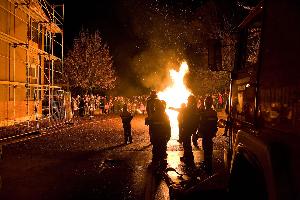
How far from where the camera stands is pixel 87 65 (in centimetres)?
4300

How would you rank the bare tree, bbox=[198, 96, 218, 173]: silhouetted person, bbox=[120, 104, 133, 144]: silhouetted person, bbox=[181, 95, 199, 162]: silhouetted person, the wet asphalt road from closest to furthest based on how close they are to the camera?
the wet asphalt road, bbox=[198, 96, 218, 173]: silhouetted person, bbox=[181, 95, 199, 162]: silhouetted person, bbox=[120, 104, 133, 144]: silhouetted person, the bare tree

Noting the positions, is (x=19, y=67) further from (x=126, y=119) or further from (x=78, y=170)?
(x=78, y=170)

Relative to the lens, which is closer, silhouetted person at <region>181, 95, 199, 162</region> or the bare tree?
silhouetted person at <region>181, 95, 199, 162</region>

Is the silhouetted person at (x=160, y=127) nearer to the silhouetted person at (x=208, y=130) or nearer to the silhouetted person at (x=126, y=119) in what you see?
the silhouetted person at (x=208, y=130)

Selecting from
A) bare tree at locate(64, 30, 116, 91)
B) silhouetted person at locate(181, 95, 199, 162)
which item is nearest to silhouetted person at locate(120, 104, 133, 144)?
silhouetted person at locate(181, 95, 199, 162)

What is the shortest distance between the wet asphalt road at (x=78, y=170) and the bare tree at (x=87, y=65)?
28845 mm

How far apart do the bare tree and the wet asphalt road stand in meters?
28.8

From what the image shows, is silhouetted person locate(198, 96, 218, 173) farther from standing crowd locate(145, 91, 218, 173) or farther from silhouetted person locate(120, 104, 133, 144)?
silhouetted person locate(120, 104, 133, 144)

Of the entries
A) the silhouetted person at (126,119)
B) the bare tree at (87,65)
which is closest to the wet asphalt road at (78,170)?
the silhouetted person at (126,119)

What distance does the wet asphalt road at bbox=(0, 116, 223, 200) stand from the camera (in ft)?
23.3

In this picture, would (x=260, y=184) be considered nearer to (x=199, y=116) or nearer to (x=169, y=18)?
(x=199, y=116)

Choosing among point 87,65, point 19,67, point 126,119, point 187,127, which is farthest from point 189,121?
point 87,65

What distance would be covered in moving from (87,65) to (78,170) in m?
34.8

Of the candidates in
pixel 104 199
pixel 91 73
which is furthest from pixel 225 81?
pixel 104 199
